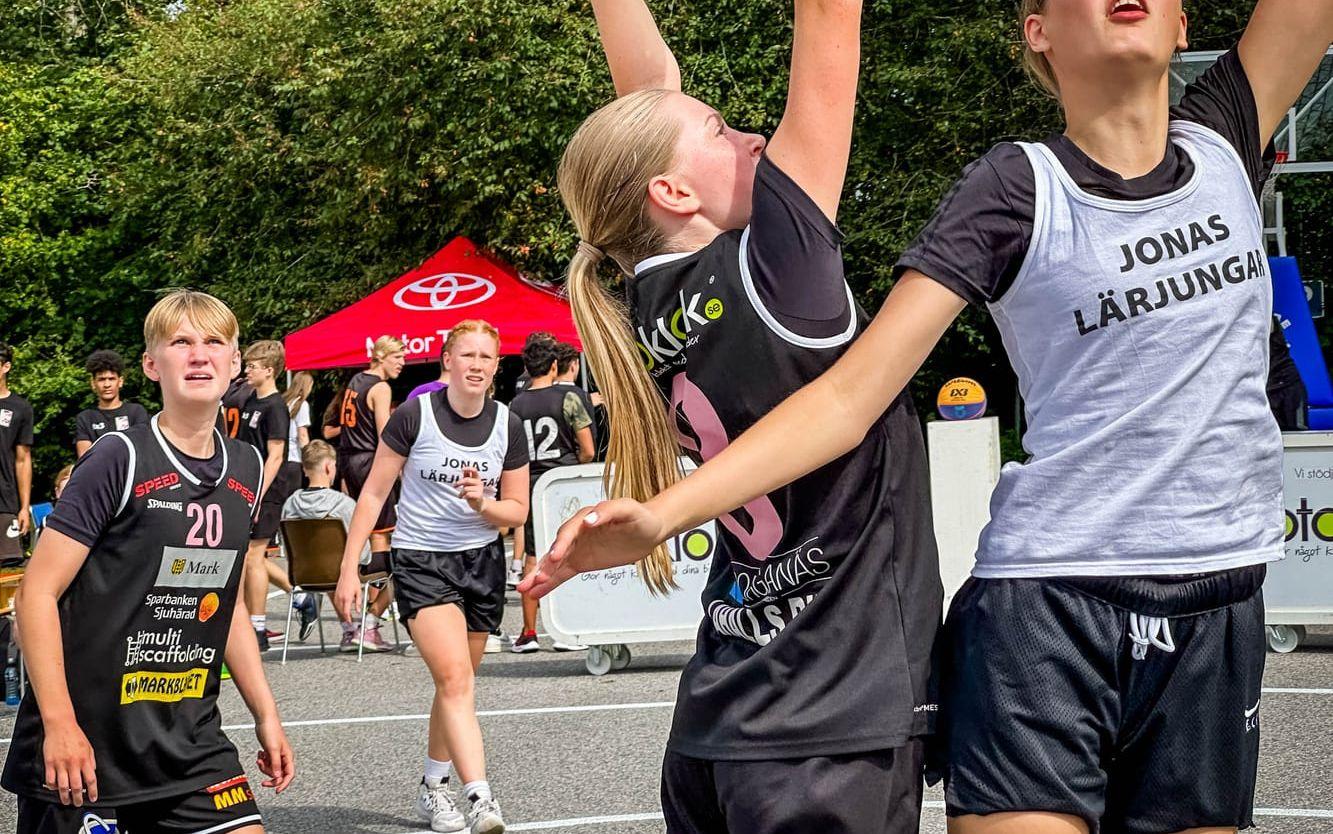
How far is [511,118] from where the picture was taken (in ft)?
72.0

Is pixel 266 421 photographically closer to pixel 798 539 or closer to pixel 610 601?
pixel 610 601

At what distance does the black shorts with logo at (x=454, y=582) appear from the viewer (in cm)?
650

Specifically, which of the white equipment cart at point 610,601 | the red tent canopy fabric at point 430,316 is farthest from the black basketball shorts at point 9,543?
the red tent canopy fabric at point 430,316

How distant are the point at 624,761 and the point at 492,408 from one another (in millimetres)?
1716

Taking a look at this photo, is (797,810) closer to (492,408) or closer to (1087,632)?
(1087,632)

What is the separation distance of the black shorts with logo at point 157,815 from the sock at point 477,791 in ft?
6.48

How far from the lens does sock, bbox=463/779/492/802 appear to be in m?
5.90

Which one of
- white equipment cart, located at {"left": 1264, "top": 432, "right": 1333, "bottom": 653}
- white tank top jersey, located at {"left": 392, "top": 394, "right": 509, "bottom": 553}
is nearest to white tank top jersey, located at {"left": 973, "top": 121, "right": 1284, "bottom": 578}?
white tank top jersey, located at {"left": 392, "top": 394, "right": 509, "bottom": 553}

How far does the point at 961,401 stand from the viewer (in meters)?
9.11

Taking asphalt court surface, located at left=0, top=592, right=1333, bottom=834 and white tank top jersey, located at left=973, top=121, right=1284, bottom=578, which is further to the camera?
asphalt court surface, located at left=0, top=592, right=1333, bottom=834

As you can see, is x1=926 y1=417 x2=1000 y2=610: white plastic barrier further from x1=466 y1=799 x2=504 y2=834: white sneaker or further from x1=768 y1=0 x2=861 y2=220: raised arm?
x1=768 y1=0 x2=861 y2=220: raised arm

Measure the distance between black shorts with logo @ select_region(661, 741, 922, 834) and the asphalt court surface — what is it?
11.6 ft

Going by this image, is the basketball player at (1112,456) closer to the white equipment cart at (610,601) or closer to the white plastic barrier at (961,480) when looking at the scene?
the white plastic barrier at (961,480)

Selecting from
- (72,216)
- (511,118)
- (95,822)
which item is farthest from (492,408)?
(72,216)
